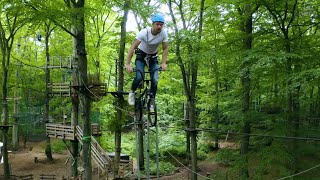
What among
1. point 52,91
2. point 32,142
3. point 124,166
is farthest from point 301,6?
point 32,142

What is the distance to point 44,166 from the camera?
19.8 meters

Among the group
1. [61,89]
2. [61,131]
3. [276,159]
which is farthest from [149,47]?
[61,89]

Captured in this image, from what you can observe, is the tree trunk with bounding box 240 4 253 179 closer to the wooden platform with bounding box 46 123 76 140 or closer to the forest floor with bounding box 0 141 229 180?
the forest floor with bounding box 0 141 229 180

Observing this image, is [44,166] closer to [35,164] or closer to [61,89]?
[35,164]

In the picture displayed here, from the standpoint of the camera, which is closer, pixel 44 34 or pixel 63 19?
pixel 63 19

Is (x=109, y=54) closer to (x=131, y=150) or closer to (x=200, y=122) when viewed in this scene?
(x=131, y=150)

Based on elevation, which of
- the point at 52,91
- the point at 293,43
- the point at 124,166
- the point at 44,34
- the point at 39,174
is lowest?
the point at 39,174

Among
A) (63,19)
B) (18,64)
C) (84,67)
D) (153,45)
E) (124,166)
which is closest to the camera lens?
(153,45)

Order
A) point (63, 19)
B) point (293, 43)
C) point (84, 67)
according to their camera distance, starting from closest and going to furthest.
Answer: point (63, 19) → point (84, 67) → point (293, 43)

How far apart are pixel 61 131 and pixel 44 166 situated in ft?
21.2

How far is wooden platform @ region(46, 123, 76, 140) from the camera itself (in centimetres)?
1413

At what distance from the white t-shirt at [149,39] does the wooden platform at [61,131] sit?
9965 mm

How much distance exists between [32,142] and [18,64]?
1087 centimetres

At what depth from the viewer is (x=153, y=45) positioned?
4.96 metres
